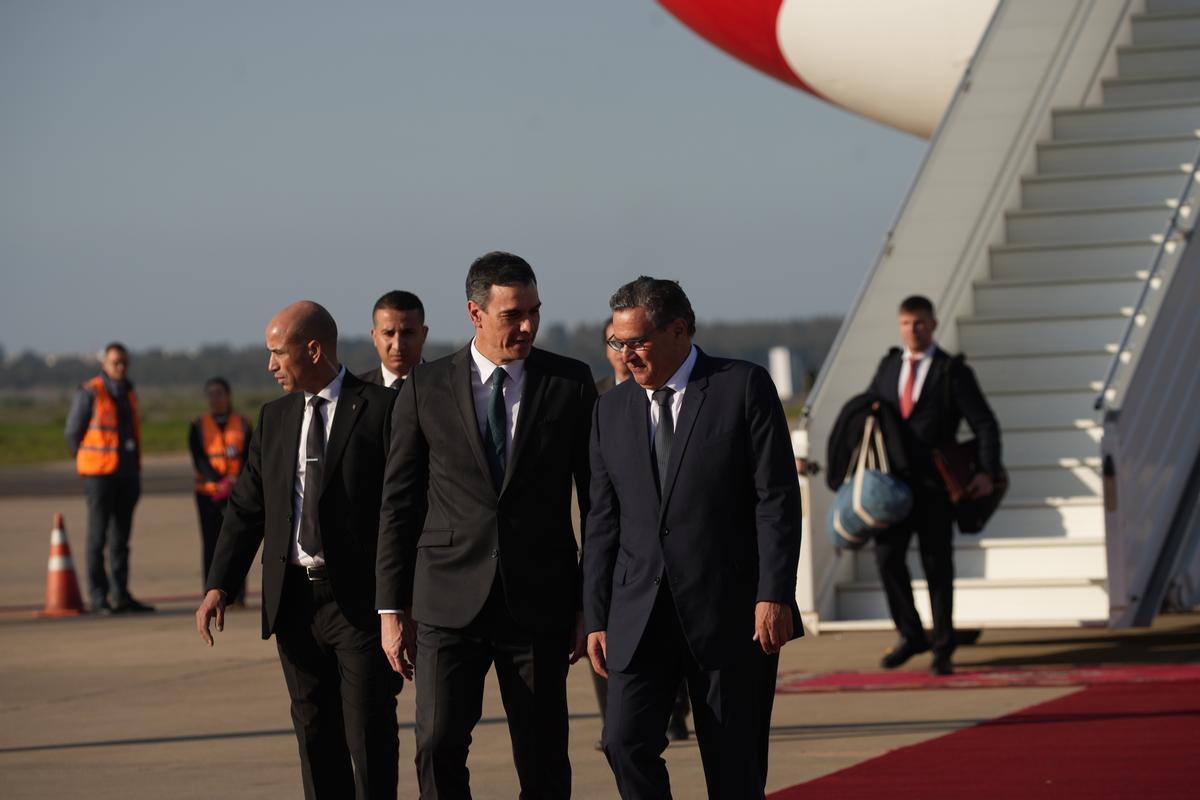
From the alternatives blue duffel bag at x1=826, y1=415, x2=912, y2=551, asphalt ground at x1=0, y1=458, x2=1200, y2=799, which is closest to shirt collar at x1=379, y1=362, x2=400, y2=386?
asphalt ground at x1=0, y1=458, x2=1200, y2=799

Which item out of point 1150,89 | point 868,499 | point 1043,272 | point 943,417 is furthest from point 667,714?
point 1150,89

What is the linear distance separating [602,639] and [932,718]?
3.43 m

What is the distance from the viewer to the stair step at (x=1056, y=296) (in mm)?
11602

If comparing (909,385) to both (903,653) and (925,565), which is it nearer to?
(925,565)

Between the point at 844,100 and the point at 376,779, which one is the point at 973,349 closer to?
the point at 844,100

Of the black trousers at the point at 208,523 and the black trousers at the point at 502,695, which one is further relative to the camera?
the black trousers at the point at 208,523

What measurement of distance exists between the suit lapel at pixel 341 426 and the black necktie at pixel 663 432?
1094mm

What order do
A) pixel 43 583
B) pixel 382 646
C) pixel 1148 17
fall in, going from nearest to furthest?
1. pixel 382 646
2. pixel 1148 17
3. pixel 43 583

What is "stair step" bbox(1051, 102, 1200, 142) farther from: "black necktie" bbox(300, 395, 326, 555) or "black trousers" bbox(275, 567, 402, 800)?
"black trousers" bbox(275, 567, 402, 800)

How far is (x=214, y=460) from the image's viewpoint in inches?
577

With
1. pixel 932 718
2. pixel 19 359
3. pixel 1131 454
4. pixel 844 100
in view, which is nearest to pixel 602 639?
pixel 932 718

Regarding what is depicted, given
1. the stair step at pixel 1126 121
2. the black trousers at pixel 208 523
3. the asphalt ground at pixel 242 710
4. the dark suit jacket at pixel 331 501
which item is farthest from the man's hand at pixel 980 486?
the black trousers at pixel 208 523

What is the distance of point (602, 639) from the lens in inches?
202

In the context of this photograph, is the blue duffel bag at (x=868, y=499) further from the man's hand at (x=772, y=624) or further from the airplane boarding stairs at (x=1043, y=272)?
the man's hand at (x=772, y=624)
